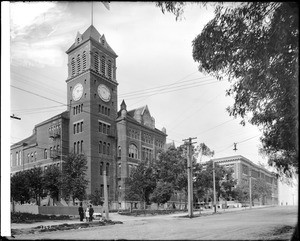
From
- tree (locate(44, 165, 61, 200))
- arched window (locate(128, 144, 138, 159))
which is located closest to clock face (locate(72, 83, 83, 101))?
arched window (locate(128, 144, 138, 159))

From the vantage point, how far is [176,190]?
9148mm

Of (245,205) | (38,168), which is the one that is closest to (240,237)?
(245,205)

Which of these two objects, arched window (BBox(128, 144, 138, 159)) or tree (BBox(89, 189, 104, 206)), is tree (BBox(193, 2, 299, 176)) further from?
tree (BBox(89, 189, 104, 206))

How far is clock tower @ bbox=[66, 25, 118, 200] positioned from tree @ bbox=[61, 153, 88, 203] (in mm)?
453

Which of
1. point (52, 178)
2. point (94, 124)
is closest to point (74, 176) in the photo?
point (52, 178)

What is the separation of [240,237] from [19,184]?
192 inches

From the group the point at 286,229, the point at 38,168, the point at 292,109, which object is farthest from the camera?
the point at 38,168

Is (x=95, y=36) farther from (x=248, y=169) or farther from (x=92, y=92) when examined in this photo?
(x=248, y=169)

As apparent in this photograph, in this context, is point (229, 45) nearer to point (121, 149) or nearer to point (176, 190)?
point (121, 149)

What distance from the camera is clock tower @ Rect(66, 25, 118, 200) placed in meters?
4.03

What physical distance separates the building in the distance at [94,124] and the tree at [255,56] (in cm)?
91

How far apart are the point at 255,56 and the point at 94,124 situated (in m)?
3.51

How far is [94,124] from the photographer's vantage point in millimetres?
6422

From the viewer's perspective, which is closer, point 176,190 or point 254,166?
point 254,166
